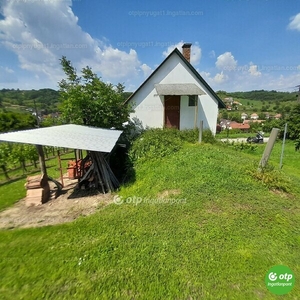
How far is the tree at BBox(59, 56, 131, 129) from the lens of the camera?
8922mm

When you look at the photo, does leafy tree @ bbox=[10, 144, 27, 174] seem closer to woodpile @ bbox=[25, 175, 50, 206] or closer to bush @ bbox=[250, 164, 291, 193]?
woodpile @ bbox=[25, 175, 50, 206]

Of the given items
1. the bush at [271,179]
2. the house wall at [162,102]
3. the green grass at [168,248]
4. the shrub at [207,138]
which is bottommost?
the green grass at [168,248]

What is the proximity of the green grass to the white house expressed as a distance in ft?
29.7

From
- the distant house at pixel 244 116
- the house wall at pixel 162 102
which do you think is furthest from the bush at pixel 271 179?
the distant house at pixel 244 116

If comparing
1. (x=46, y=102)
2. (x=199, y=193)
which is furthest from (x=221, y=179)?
(x=46, y=102)

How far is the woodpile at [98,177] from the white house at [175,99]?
25.6 ft

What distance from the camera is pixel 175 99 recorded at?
1412 centimetres

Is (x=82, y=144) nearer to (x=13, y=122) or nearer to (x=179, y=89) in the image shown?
(x=179, y=89)

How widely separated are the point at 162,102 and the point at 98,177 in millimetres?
9260

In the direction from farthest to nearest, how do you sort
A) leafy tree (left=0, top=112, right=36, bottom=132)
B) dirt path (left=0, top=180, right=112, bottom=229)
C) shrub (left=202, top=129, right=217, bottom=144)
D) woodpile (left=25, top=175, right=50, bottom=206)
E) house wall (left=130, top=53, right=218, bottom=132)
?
leafy tree (left=0, top=112, right=36, bottom=132) < house wall (left=130, top=53, right=218, bottom=132) < shrub (left=202, top=129, right=217, bottom=144) < woodpile (left=25, top=175, right=50, bottom=206) < dirt path (left=0, top=180, right=112, bottom=229)

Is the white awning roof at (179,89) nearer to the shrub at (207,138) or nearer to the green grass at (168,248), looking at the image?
the shrub at (207,138)

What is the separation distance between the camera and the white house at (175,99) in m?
13.4

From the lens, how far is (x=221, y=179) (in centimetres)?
587

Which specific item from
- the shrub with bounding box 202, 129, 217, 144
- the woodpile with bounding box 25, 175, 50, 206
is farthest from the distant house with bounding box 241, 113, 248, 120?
the woodpile with bounding box 25, 175, 50, 206
